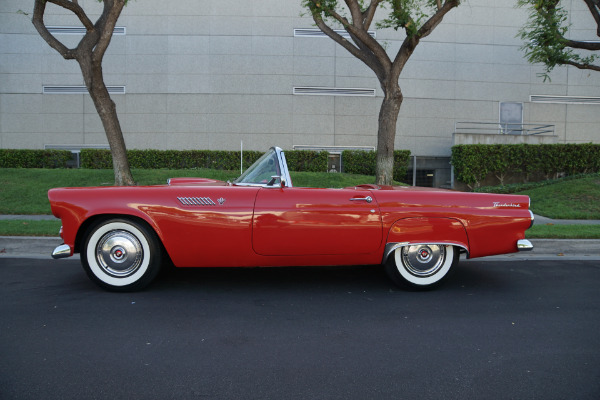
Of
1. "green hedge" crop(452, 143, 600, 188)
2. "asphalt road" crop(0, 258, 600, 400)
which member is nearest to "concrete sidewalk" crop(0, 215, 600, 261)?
"asphalt road" crop(0, 258, 600, 400)

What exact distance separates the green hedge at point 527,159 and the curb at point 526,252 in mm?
10028

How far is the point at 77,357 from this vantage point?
8.33 ft

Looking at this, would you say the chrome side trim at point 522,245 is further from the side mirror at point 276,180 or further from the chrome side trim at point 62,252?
the chrome side trim at point 62,252

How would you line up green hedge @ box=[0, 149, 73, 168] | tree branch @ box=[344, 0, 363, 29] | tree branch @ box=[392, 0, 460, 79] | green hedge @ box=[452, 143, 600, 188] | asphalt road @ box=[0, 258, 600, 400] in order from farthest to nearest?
1. green hedge @ box=[452, 143, 600, 188]
2. green hedge @ box=[0, 149, 73, 168]
3. tree branch @ box=[344, 0, 363, 29]
4. tree branch @ box=[392, 0, 460, 79]
5. asphalt road @ box=[0, 258, 600, 400]

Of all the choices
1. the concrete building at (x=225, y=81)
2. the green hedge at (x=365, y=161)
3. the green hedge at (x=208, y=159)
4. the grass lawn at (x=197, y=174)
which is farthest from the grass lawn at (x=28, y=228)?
the green hedge at (x=365, y=161)

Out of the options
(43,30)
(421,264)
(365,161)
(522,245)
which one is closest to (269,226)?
(421,264)

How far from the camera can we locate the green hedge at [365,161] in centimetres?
1630

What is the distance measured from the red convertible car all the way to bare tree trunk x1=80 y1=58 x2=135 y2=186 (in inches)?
251

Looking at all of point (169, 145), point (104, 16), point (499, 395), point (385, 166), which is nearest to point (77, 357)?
point (499, 395)

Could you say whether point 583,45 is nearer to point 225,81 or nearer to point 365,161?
point 365,161

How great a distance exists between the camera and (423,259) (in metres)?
4.00

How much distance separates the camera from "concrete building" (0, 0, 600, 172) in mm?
17125

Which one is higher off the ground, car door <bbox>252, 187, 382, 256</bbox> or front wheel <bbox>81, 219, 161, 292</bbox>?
car door <bbox>252, 187, 382, 256</bbox>

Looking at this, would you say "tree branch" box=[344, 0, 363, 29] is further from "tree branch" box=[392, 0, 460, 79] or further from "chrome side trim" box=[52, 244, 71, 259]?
"chrome side trim" box=[52, 244, 71, 259]
